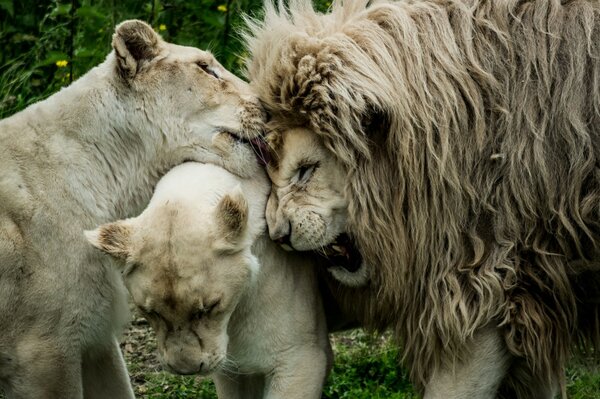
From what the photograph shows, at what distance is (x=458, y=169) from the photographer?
5566mm

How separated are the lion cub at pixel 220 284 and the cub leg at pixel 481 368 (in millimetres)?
619

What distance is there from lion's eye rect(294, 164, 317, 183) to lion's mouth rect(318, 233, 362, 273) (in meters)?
0.31

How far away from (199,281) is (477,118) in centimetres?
141

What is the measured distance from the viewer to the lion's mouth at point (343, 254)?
578 cm

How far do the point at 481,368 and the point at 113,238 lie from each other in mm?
1724

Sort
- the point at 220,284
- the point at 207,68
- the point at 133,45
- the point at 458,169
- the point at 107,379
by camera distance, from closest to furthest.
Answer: the point at 220,284 < the point at 458,169 < the point at 133,45 < the point at 207,68 < the point at 107,379

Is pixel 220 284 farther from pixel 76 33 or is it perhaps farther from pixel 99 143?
pixel 76 33

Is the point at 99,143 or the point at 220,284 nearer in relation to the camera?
the point at 220,284

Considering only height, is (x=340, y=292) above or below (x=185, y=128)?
below

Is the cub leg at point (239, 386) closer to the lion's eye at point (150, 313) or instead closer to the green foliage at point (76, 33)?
the lion's eye at point (150, 313)

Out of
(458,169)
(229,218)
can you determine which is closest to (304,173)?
(229,218)

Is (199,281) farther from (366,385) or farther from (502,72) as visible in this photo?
(366,385)

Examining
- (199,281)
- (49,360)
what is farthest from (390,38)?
(49,360)

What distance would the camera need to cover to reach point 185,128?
594 centimetres
